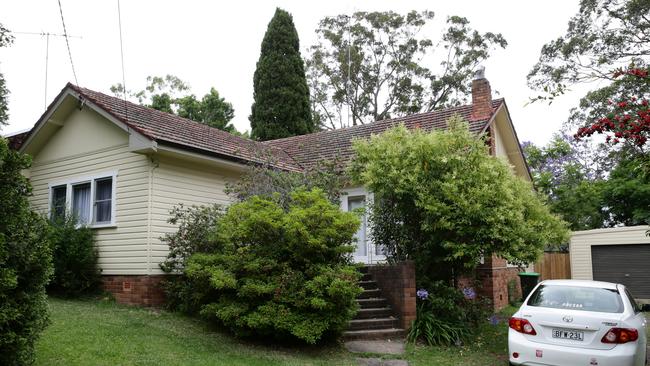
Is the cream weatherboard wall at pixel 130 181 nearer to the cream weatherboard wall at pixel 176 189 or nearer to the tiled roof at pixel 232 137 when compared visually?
the cream weatherboard wall at pixel 176 189

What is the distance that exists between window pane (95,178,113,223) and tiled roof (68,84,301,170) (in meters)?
1.68

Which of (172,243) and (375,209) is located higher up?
(375,209)

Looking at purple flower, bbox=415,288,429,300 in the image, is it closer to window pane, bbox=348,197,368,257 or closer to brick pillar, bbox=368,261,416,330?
brick pillar, bbox=368,261,416,330

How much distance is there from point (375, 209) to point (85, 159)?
738 centimetres

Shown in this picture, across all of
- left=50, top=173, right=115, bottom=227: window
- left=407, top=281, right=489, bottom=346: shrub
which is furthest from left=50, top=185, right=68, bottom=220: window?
left=407, top=281, right=489, bottom=346: shrub

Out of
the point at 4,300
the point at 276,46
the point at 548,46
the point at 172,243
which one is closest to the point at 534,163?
the point at 548,46

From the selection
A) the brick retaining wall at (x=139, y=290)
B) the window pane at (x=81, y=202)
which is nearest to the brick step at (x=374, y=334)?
the brick retaining wall at (x=139, y=290)

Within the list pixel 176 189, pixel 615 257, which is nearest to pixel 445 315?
pixel 176 189

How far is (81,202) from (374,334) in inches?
320

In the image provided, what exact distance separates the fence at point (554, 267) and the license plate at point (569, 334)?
1447 centimetres

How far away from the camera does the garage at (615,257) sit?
19.2 m

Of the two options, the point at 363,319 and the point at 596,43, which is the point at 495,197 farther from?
the point at 596,43

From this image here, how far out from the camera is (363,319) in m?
10.2

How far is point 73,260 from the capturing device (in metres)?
11.6
